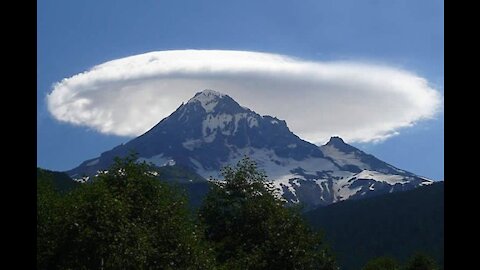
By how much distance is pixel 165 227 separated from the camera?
52.5m

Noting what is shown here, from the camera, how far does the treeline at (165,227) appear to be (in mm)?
48062

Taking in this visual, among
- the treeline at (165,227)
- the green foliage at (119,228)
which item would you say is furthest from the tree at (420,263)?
the green foliage at (119,228)

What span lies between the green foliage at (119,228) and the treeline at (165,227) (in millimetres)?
69

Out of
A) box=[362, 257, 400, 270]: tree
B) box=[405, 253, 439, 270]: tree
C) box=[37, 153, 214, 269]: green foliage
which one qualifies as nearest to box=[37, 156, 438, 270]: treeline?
box=[37, 153, 214, 269]: green foliage

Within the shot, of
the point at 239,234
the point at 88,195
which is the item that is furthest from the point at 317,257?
the point at 88,195

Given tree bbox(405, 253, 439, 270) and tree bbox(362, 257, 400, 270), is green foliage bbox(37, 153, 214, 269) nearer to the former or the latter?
tree bbox(405, 253, 439, 270)

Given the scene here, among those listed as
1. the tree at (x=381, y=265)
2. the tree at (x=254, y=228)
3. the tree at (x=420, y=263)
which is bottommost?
the tree at (x=381, y=265)

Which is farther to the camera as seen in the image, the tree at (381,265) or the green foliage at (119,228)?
the tree at (381,265)

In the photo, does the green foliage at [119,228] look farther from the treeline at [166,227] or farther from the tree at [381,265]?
the tree at [381,265]

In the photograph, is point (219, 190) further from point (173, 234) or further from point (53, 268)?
point (53, 268)
